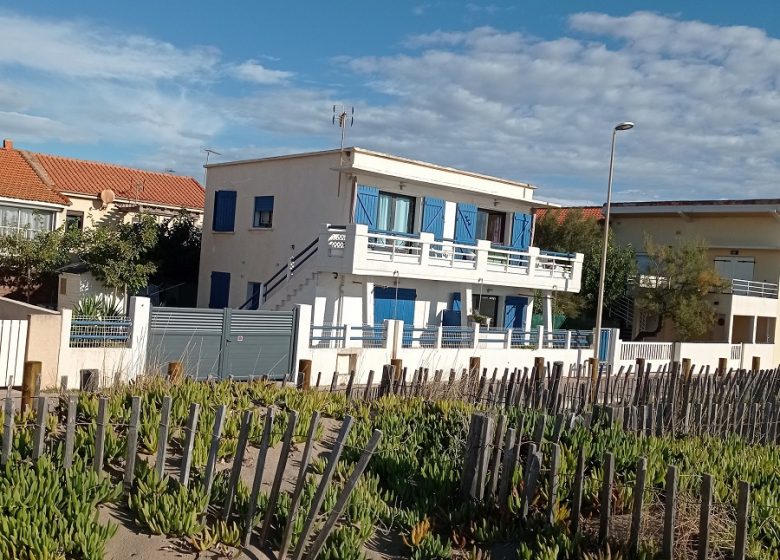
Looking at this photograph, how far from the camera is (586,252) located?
37.6 m

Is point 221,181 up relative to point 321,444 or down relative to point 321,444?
up

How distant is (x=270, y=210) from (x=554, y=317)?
13.4m

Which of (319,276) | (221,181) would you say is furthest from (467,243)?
(221,181)

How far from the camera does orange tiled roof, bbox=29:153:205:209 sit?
3450cm

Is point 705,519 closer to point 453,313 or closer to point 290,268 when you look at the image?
point 290,268

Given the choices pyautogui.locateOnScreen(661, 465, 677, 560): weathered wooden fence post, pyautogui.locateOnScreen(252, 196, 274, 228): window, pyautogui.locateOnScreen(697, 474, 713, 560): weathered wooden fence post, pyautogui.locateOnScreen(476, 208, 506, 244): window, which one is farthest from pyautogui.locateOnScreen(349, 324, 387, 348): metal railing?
pyautogui.locateOnScreen(697, 474, 713, 560): weathered wooden fence post

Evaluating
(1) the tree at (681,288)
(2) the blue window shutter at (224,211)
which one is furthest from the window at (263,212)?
(1) the tree at (681,288)

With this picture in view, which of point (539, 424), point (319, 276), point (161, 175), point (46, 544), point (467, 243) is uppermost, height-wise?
point (161, 175)

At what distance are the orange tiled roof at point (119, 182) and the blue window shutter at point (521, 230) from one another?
15702 millimetres

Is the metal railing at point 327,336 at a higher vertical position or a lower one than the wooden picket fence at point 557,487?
higher

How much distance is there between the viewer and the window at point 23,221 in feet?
93.7

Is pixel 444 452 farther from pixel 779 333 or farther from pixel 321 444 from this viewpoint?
pixel 779 333

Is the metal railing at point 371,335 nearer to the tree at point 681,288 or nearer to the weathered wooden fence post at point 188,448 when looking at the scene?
the weathered wooden fence post at point 188,448

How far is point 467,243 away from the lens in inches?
1101
